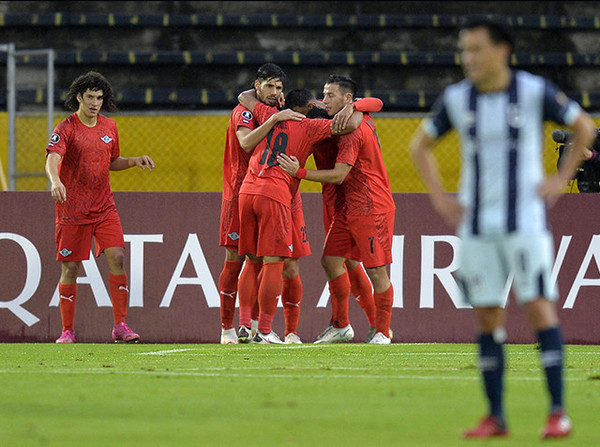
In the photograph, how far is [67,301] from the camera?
10.5m

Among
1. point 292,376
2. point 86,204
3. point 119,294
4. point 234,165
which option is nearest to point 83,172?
point 86,204

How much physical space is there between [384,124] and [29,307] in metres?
4.05

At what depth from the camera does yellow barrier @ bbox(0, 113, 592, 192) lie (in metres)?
12.6

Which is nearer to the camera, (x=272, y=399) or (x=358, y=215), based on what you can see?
(x=272, y=399)

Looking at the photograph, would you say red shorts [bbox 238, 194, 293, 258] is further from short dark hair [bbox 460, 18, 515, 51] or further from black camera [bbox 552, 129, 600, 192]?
short dark hair [bbox 460, 18, 515, 51]

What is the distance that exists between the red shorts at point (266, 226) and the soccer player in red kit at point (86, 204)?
1.20 m

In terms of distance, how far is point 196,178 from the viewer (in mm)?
13016

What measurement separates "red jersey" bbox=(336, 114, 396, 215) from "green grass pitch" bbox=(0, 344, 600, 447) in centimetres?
164

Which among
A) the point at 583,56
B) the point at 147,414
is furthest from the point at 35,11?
the point at 147,414

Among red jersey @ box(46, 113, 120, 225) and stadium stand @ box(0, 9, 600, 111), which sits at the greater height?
stadium stand @ box(0, 9, 600, 111)

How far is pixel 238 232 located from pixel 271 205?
548 millimetres

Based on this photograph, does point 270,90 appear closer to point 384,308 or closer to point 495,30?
point 384,308

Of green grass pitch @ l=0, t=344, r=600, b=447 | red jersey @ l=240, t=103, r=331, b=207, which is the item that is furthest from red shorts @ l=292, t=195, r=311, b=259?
green grass pitch @ l=0, t=344, r=600, b=447

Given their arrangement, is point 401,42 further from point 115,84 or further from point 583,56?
point 115,84
